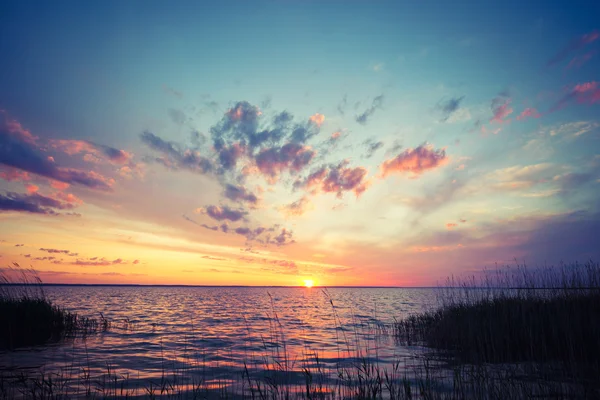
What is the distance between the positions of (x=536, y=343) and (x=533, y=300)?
17.8 ft

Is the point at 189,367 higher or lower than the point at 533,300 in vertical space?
lower

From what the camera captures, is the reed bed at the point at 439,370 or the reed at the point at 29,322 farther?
the reed at the point at 29,322

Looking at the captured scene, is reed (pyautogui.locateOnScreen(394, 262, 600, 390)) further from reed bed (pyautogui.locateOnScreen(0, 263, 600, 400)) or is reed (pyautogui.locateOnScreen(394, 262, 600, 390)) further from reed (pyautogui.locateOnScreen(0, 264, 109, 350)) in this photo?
reed (pyautogui.locateOnScreen(0, 264, 109, 350))

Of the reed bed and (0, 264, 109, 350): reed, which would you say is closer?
the reed bed

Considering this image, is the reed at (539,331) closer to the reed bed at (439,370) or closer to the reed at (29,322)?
the reed bed at (439,370)

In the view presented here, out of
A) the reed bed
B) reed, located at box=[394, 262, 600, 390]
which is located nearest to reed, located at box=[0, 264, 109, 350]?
the reed bed

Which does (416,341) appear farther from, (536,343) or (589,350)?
(589,350)

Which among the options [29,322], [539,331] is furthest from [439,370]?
[29,322]

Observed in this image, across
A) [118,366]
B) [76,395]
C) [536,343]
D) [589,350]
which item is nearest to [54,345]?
[118,366]

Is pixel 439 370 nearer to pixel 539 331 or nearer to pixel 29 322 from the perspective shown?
pixel 539 331

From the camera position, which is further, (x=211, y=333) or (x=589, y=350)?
(x=211, y=333)

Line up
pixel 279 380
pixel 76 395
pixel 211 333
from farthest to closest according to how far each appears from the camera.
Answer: pixel 211 333 < pixel 279 380 < pixel 76 395

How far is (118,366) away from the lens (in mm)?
13727

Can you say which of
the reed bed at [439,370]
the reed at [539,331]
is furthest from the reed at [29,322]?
the reed at [539,331]
